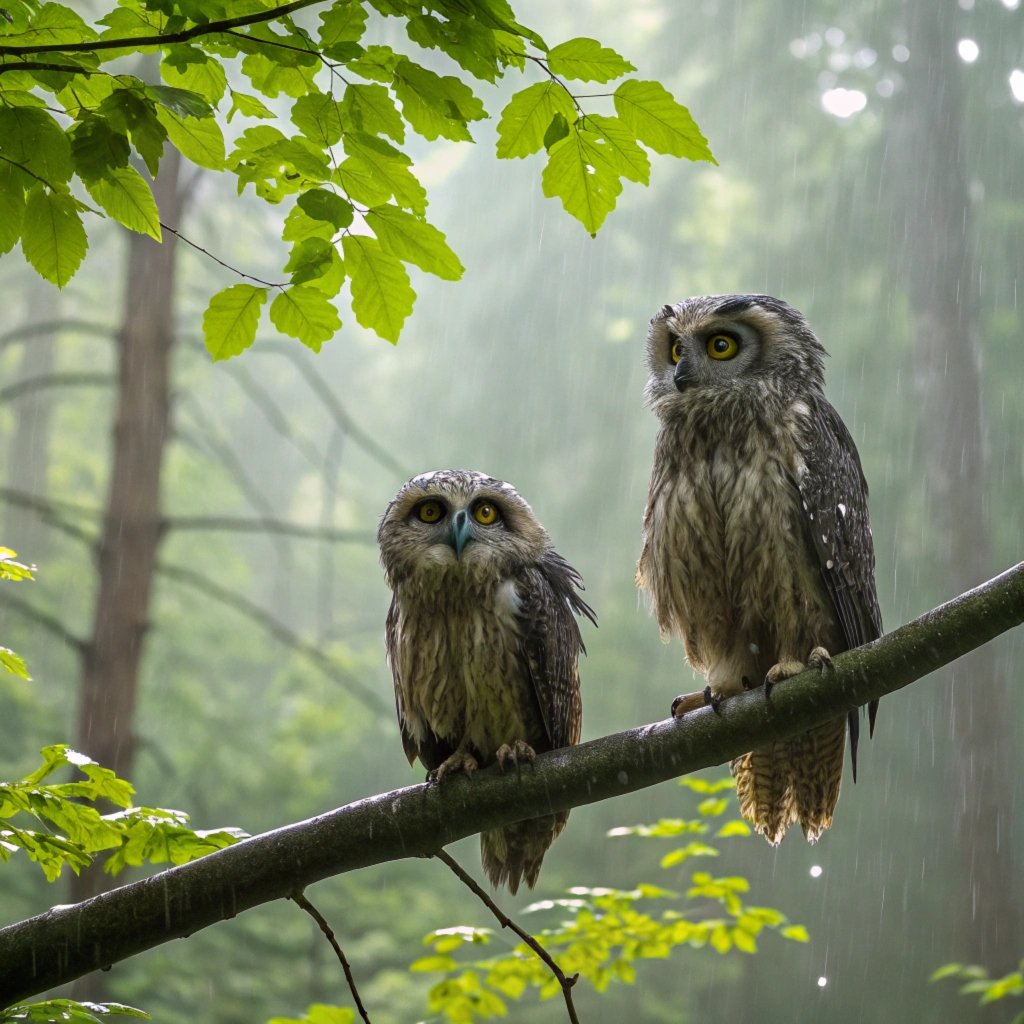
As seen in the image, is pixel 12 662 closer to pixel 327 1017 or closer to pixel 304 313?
pixel 304 313

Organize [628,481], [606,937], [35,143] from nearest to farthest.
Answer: [35,143], [606,937], [628,481]

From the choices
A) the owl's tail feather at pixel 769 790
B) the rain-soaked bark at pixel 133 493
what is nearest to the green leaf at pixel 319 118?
the owl's tail feather at pixel 769 790

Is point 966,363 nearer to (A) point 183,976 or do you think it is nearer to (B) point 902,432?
(B) point 902,432

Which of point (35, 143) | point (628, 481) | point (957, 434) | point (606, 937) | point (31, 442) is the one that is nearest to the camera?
point (35, 143)

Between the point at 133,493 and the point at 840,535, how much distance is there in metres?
5.18

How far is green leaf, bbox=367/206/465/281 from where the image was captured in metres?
1.66

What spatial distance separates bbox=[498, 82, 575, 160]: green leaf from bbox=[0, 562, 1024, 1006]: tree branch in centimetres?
114

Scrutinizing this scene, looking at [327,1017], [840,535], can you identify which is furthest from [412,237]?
[327,1017]

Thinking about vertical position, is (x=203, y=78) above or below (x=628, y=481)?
below

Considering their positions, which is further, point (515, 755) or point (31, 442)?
point (31, 442)

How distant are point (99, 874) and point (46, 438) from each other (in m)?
9.33

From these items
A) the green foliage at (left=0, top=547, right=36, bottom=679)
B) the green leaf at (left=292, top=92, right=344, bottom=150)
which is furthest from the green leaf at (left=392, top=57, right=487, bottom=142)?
the green foliage at (left=0, top=547, right=36, bottom=679)

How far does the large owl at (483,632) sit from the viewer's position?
2.95 meters

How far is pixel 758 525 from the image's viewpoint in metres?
2.70
